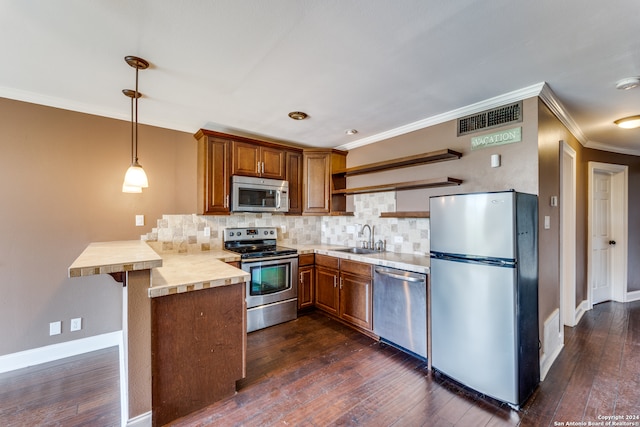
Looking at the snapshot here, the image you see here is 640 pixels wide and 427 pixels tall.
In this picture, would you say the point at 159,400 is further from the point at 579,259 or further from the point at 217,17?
the point at 579,259

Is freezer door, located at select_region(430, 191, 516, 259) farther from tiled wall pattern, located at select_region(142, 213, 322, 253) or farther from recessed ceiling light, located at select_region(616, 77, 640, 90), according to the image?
tiled wall pattern, located at select_region(142, 213, 322, 253)

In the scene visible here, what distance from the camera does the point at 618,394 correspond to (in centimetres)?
207

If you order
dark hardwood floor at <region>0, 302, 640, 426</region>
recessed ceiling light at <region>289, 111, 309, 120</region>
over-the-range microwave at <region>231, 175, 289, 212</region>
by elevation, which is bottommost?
dark hardwood floor at <region>0, 302, 640, 426</region>

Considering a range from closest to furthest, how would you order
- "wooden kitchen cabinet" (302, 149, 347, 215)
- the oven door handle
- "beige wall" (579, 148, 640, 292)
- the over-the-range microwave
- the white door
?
1. the oven door handle
2. the over-the-range microwave
3. "wooden kitchen cabinet" (302, 149, 347, 215)
4. the white door
5. "beige wall" (579, 148, 640, 292)

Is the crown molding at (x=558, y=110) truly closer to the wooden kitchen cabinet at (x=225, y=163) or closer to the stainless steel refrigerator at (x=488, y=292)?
the stainless steel refrigerator at (x=488, y=292)

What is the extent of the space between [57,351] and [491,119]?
459cm

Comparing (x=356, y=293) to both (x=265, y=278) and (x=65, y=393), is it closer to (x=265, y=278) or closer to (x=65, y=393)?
(x=265, y=278)

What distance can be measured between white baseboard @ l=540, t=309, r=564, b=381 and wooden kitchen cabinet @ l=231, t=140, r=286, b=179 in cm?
326

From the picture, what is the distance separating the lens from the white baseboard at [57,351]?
241 centimetres

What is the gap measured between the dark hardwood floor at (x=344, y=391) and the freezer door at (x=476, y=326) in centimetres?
16

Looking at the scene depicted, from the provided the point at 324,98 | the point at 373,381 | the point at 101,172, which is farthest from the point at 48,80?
the point at 373,381

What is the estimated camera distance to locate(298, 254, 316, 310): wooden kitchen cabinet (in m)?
3.61

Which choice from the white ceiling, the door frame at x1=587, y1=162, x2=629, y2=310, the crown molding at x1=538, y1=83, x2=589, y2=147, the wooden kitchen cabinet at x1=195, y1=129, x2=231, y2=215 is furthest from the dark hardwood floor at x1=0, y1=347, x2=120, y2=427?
the door frame at x1=587, y1=162, x2=629, y2=310

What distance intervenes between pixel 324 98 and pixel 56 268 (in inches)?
119
